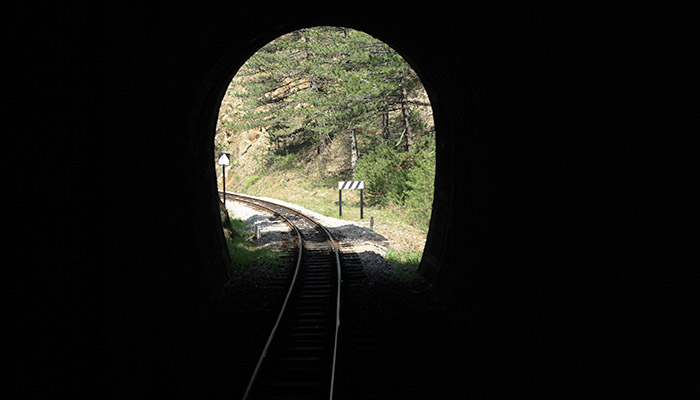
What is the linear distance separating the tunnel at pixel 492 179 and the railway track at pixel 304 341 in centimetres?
106

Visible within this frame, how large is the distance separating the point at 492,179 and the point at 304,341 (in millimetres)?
3277

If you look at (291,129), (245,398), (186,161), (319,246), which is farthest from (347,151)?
(245,398)

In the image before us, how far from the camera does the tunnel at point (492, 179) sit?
9.76ft

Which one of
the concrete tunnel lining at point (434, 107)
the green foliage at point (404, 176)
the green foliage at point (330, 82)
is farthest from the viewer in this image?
the green foliage at point (330, 82)

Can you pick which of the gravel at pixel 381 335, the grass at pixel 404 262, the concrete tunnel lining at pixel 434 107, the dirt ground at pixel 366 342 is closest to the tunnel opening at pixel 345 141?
the grass at pixel 404 262

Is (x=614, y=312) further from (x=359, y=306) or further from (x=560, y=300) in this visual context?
(x=359, y=306)

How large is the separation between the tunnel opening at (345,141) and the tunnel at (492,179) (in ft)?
14.8

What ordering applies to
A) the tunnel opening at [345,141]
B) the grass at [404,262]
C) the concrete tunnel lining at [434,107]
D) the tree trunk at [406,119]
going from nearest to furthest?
the concrete tunnel lining at [434,107]
the grass at [404,262]
the tunnel opening at [345,141]
the tree trunk at [406,119]

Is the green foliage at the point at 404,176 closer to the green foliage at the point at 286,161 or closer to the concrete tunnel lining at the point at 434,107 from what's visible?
the concrete tunnel lining at the point at 434,107

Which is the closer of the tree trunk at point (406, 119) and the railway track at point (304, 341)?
the railway track at point (304, 341)

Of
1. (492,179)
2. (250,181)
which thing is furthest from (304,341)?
(250,181)

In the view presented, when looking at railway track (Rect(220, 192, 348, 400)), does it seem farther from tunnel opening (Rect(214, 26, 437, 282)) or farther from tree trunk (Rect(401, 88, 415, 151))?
tree trunk (Rect(401, 88, 415, 151))

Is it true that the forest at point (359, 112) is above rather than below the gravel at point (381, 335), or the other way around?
above

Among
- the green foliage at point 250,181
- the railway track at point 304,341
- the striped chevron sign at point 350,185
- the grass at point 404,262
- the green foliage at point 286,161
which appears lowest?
the railway track at point 304,341
